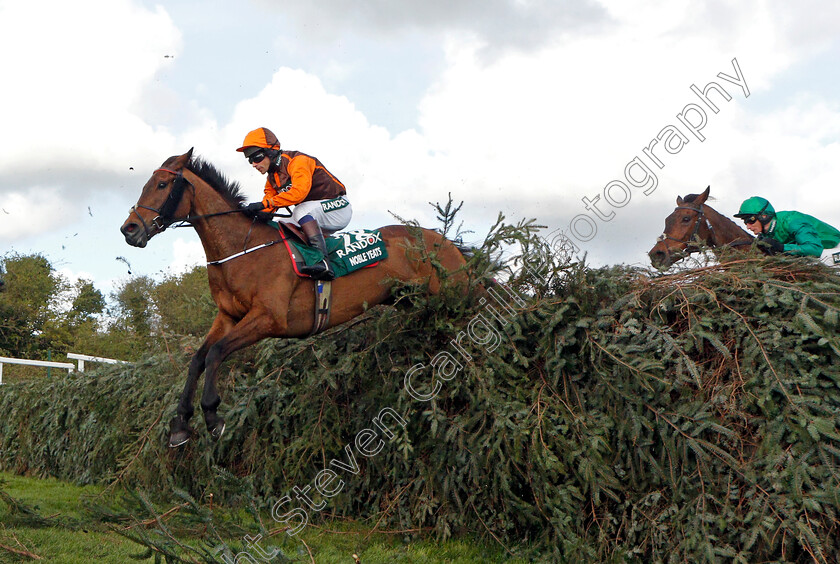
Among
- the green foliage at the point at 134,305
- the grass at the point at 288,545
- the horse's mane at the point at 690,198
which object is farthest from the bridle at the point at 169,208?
the green foliage at the point at 134,305

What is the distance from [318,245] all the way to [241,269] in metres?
0.68

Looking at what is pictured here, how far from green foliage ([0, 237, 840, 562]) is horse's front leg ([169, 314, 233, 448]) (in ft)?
1.34

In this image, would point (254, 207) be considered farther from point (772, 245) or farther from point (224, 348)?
point (772, 245)

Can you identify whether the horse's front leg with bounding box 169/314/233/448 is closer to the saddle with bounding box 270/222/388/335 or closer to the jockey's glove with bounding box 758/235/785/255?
the saddle with bounding box 270/222/388/335

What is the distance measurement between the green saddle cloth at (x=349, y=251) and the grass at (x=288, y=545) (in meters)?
2.21

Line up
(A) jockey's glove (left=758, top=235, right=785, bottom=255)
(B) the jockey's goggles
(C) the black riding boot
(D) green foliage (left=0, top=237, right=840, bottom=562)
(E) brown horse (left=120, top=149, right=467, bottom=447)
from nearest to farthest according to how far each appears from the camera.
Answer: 1. (D) green foliage (left=0, top=237, right=840, bottom=562)
2. (E) brown horse (left=120, top=149, right=467, bottom=447)
3. (C) the black riding boot
4. (B) the jockey's goggles
5. (A) jockey's glove (left=758, top=235, right=785, bottom=255)

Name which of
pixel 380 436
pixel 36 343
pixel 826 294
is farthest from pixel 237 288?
pixel 36 343

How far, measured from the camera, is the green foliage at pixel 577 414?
13.9ft

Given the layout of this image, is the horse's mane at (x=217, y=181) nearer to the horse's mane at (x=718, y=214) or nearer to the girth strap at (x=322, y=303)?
the girth strap at (x=322, y=303)

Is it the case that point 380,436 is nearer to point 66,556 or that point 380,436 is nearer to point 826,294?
point 66,556

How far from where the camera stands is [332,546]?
5.29m

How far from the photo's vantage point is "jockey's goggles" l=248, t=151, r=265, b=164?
19.0ft

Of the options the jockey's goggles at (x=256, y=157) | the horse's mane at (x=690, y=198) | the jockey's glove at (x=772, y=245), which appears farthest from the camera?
the horse's mane at (x=690, y=198)

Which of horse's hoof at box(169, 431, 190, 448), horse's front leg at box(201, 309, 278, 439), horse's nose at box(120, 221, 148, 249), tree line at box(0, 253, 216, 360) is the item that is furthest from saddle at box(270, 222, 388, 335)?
tree line at box(0, 253, 216, 360)
